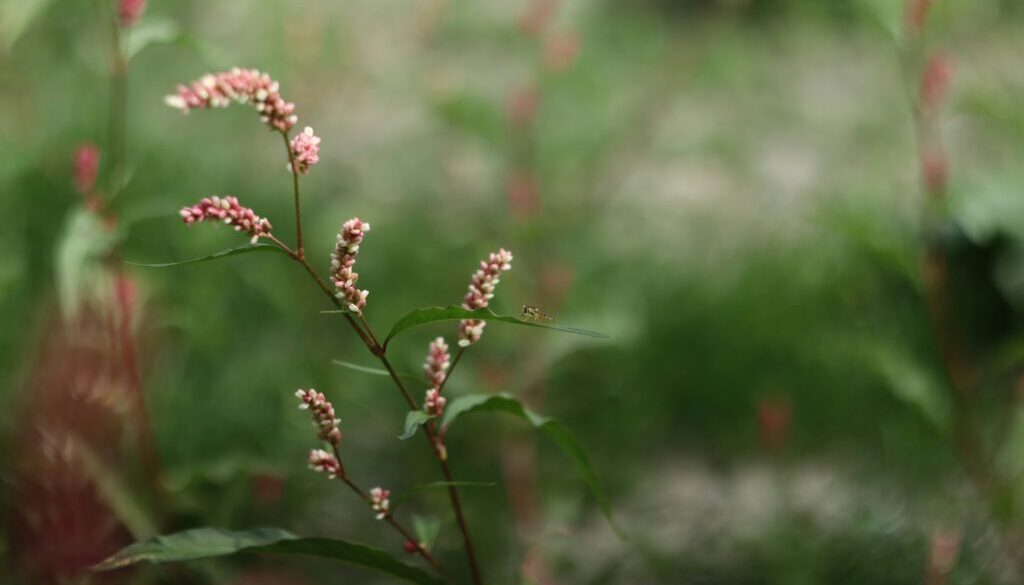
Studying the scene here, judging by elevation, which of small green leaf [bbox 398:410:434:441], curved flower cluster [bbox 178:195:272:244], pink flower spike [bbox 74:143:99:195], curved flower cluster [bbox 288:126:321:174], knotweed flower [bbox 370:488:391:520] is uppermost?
pink flower spike [bbox 74:143:99:195]

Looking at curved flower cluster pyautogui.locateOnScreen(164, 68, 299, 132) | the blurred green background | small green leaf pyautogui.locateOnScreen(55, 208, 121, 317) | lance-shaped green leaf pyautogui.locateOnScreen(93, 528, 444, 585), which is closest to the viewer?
curved flower cluster pyautogui.locateOnScreen(164, 68, 299, 132)

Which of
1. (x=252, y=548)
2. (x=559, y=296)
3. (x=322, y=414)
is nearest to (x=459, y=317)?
(x=322, y=414)

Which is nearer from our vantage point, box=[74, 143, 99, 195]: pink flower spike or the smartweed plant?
the smartweed plant

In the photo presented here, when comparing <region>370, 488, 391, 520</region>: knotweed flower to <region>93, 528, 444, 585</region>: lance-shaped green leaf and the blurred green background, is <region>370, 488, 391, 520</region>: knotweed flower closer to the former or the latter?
<region>93, 528, 444, 585</region>: lance-shaped green leaf

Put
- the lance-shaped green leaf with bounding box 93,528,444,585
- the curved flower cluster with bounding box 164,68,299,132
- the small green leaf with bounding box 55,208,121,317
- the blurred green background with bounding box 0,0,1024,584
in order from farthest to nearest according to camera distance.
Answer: the blurred green background with bounding box 0,0,1024,584
the small green leaf with bounding box 55,208,121,317
the lance-shaped green leaf with bounding box 93,528,444,585
the curved flower cluster with bounding box 164,68,299,132

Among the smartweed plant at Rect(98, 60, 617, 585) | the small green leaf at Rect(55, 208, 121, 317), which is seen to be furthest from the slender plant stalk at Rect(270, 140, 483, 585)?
the small green leaf at Rect(55, 208, 121, 317)

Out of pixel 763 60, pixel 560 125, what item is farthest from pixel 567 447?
pixel 763 60

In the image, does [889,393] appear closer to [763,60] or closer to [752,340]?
[752,340]
